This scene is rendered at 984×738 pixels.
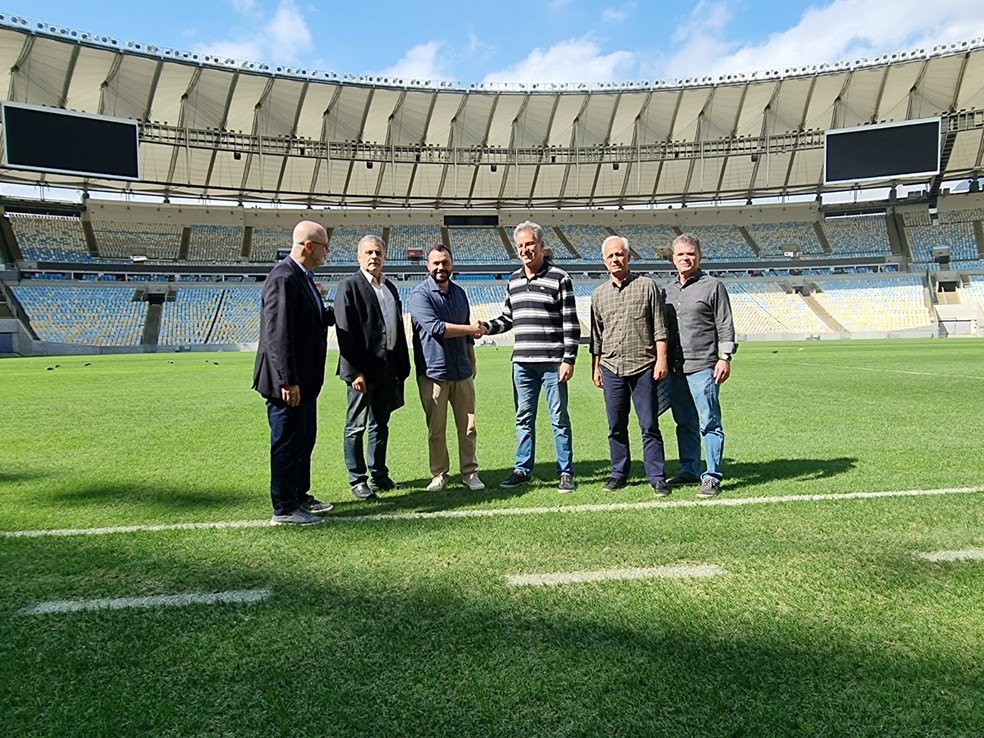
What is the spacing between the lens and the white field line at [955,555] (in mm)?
3258

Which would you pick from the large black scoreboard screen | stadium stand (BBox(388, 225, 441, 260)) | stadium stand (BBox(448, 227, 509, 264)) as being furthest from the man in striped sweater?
stadium stand (BBox(388, 225, 441, 260))

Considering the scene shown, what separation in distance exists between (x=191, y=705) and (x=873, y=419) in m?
7.95

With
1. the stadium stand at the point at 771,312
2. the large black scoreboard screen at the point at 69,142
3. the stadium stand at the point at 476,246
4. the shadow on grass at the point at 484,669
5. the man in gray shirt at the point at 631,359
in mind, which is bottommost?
the shadow on grass at the point at 484,669

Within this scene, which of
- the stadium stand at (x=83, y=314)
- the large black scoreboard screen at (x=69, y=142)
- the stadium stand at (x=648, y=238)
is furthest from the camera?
the stadium stand at (x=648, y=238)

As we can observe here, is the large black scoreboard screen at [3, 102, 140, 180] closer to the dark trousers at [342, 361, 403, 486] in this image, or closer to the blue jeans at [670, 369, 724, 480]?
the dark trousers at [342, 361, 403, 486]

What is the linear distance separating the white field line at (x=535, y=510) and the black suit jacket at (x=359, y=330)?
1.13 m

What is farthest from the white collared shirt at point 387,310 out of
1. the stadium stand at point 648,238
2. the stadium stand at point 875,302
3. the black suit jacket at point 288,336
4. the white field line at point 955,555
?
the stadium stand at point 648,238

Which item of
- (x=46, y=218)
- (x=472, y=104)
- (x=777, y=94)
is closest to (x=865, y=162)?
(x=777, y=94)

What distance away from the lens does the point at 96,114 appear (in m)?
36.9

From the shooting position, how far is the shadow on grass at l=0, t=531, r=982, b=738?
6.57ft

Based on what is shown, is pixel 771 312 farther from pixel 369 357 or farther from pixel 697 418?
pixel 369 357

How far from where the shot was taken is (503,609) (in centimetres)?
279

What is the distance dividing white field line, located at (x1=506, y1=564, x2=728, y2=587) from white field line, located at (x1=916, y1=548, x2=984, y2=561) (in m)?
1.04

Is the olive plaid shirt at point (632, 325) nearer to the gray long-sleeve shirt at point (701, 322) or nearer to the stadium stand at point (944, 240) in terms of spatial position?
the gray long-sleeve shirt at point (701, 322)
